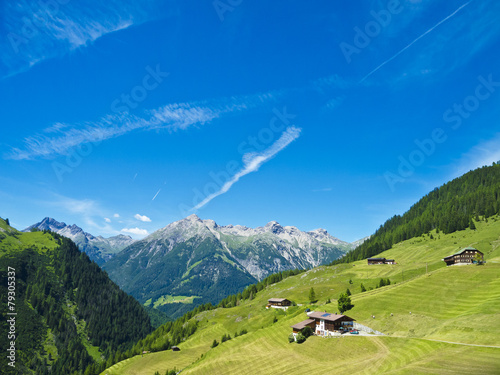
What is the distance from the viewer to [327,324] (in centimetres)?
8956

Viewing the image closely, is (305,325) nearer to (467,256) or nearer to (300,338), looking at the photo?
(300,338)

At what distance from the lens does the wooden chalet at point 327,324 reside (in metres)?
87.6

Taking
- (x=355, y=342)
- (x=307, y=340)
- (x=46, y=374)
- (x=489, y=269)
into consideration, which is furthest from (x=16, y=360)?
(x=489, y=269)

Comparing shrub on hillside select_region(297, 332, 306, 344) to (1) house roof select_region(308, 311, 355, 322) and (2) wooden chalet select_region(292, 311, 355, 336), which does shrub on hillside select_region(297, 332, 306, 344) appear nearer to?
(2) wooden chalet select_region(292, 311, 355, 336)

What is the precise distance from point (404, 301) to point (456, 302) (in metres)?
14.6

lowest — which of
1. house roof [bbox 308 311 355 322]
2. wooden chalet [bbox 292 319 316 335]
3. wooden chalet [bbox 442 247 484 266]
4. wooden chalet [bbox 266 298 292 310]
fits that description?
wooden chalet [bbox 266 298 292 310]

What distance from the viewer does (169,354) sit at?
13850 cm

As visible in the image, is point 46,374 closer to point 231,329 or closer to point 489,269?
point 231,329

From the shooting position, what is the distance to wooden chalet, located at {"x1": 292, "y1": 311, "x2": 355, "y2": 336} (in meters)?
87.6

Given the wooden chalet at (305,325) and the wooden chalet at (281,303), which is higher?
the wooden chalet at (305,325)

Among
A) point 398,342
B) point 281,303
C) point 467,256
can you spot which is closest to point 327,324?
point 398,342

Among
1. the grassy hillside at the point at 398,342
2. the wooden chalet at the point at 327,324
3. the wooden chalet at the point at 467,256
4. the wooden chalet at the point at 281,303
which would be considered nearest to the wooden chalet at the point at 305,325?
the wooden chalet at the point at 327,324

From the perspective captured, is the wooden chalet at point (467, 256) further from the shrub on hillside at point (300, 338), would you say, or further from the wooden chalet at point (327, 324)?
the shrub on hillside at point (300, 338)

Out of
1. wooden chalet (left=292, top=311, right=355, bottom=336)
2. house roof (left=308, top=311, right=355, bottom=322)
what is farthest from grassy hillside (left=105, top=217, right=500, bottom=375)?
house roof (left=308, top=311, right=355, bottom=322)
